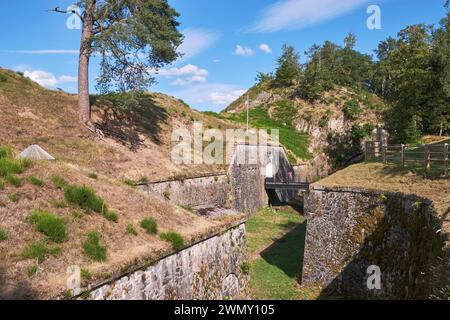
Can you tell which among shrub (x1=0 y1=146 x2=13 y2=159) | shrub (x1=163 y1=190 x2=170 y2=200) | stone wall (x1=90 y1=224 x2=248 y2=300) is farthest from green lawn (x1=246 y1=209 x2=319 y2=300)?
shrub (x1=0 y1=146 x2=13 y2=159)

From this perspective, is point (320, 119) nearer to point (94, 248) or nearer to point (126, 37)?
point (126, 37)

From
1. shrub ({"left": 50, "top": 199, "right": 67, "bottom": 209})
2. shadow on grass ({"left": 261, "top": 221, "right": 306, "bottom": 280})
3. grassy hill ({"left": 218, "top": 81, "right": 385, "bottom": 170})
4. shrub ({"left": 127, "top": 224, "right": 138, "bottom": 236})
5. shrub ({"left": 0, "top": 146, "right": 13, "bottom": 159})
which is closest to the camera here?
shrub ({"left": 50, "top": 199, "right": 67, "bottom": 209})

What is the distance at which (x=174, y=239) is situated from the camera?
10.2 metres

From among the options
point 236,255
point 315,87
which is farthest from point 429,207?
point 315,87

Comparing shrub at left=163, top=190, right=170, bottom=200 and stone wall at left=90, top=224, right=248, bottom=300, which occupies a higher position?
shrub at left=163, top=190, right=170, bottom=200

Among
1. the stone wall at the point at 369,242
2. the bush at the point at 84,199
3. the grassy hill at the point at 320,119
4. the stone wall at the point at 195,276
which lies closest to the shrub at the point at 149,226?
the stone wall at the point at 195,276

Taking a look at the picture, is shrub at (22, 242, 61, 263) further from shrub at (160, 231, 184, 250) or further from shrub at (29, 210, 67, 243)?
shrub at (160, 231, 184, 250)

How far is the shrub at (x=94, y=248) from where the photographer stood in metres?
8.38

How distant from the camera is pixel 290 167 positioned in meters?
42.7

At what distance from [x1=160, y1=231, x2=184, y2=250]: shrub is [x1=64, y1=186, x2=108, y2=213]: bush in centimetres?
182

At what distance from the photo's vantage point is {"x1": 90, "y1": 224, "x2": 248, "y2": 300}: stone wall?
28.0 feet

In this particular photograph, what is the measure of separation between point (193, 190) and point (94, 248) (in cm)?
1681

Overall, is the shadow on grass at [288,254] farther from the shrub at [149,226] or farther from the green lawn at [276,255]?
the shrub at [149,226]
